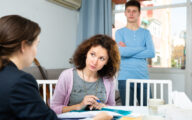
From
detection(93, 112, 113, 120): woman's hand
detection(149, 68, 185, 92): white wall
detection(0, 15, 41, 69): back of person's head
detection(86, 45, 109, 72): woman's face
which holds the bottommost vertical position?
detection(149, 68, 185, 92): white wall

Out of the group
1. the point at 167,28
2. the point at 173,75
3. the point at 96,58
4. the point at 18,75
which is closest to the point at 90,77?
the point at 96,58

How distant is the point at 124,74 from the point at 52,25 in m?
1.64

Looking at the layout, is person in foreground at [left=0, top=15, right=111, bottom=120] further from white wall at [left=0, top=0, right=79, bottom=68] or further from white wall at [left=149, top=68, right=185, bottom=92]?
white wall at [left=149, top=68, right=185, bottom=92]

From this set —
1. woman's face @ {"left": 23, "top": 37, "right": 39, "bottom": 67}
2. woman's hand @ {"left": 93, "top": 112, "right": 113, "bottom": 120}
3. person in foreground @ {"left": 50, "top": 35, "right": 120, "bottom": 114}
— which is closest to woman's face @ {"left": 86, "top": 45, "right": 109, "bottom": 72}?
person in foreground @ {"left": 50, "top": 35, "right": 120, "bottom": 114}

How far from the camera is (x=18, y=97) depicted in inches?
25.9

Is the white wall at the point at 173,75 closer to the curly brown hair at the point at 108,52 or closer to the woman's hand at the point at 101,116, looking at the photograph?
the curly brown hair at the point at 108,52

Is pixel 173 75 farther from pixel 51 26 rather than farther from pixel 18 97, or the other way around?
pixel 18 97

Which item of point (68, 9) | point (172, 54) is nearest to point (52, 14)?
point (68, 9)

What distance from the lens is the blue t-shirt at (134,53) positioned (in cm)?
200

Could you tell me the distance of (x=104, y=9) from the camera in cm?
375

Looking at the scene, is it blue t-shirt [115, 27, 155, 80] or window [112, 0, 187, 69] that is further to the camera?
window [112, 0, 187, 69]

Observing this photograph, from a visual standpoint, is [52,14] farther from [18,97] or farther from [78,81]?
[18,97]

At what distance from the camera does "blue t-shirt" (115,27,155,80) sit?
2.00 meters

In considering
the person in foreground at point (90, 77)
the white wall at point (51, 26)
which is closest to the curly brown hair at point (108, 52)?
the person in foreground at point (90, 77)
